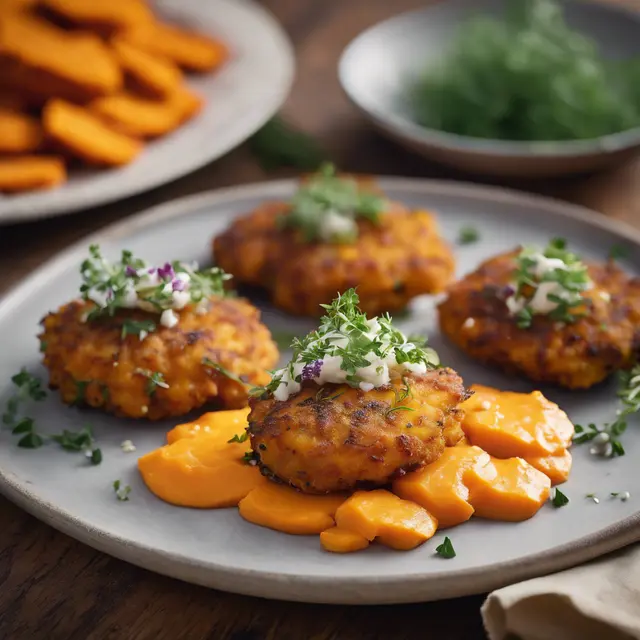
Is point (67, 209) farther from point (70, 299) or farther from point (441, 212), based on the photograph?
point (441, 212)

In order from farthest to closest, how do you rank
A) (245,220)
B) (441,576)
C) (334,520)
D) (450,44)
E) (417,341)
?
(450,44) < (245,220) < (417,341) < (334,520) < (441,576)

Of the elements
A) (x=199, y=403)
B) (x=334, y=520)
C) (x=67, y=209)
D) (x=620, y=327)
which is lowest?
(x=67, y=209)

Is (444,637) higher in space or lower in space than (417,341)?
lower

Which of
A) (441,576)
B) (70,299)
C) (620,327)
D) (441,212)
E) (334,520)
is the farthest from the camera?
(441,212)

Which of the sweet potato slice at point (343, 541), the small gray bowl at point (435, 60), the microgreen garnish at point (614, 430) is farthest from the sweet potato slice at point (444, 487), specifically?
the small gray bowl at point (435, 60)

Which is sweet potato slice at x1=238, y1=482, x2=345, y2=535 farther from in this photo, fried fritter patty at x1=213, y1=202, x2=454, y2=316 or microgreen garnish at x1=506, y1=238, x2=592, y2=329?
fried fritter patty at x1=213, y1=202, x2=454, y2=316

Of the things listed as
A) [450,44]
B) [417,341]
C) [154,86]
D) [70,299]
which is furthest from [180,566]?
[450,44]

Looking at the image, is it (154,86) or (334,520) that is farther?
(154,86)
